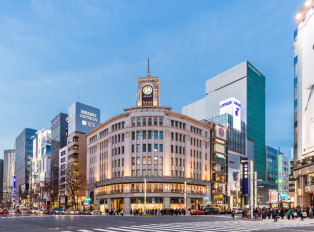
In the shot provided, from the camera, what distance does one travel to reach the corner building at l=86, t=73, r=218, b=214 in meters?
86.8

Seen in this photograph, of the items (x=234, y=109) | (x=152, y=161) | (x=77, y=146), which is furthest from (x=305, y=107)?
(x=77, y=146)

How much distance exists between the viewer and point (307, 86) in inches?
2173

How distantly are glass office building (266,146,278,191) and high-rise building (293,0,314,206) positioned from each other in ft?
337

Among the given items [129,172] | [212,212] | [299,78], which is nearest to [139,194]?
[129,172]

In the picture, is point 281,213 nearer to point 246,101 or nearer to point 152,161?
point 152,161

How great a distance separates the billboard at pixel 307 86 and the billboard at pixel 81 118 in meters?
87.7

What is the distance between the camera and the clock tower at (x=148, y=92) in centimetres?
10150

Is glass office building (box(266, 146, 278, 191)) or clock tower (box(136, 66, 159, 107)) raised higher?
clock tower (box(136, 66, 159, 107))

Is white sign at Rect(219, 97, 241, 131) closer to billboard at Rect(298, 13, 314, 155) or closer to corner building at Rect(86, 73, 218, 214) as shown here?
corner building at Rect(86, 73, 218, 214)

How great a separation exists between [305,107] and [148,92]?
177ft

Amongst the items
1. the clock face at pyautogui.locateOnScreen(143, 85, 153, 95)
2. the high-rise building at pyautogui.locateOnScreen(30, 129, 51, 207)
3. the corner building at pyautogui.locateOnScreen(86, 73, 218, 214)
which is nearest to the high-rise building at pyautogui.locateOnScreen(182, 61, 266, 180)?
the clock face at pyautogui.locateOnScreen(143, 85, 153, 95)

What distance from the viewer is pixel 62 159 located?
13850 centimetres

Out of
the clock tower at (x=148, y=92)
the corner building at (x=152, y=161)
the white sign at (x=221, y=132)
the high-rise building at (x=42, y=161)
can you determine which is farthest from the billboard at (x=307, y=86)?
the high-rise building at (x=42, y=161)

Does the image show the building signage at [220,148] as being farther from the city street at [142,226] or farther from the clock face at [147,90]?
the city street at [142,226]
